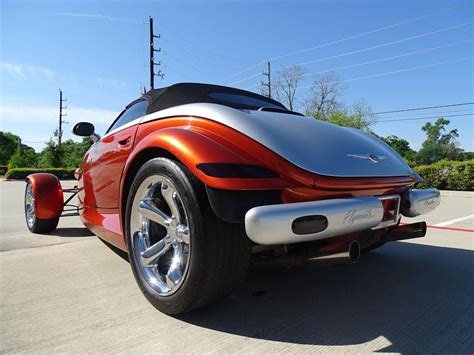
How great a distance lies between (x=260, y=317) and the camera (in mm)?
1909

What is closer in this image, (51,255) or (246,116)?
(246,116)

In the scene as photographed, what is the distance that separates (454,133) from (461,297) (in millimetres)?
113581

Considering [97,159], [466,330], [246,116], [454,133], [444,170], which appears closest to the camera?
[466,330]

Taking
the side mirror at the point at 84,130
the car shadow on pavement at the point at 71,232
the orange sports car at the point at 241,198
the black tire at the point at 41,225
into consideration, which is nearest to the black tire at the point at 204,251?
the orange sports car at the point at 241,198

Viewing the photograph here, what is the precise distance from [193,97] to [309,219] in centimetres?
160

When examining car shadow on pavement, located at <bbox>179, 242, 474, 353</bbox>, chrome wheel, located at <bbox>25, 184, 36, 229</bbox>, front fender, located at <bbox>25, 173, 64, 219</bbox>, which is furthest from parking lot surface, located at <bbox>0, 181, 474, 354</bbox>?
chrome wheel, located at <bbox>25, 184, 36, 229</bbox>

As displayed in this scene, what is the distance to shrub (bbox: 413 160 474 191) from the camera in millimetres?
13914

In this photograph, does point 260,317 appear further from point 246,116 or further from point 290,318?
point 246,116

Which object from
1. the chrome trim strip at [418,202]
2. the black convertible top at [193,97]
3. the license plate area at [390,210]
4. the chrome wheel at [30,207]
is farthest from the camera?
the chrome wheel at [30,207]

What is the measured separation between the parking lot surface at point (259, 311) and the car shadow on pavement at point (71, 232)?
969mm

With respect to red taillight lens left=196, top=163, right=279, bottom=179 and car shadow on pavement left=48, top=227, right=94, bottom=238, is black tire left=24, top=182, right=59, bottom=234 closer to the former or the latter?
car shadow on pavement left=48, top=227, right=94, bottom=238

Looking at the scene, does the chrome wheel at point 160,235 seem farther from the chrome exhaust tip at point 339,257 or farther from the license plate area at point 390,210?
the license plate area at point 390,210

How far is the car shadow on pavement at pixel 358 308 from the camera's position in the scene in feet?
5.55

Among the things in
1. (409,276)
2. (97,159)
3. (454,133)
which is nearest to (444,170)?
(409,276)
